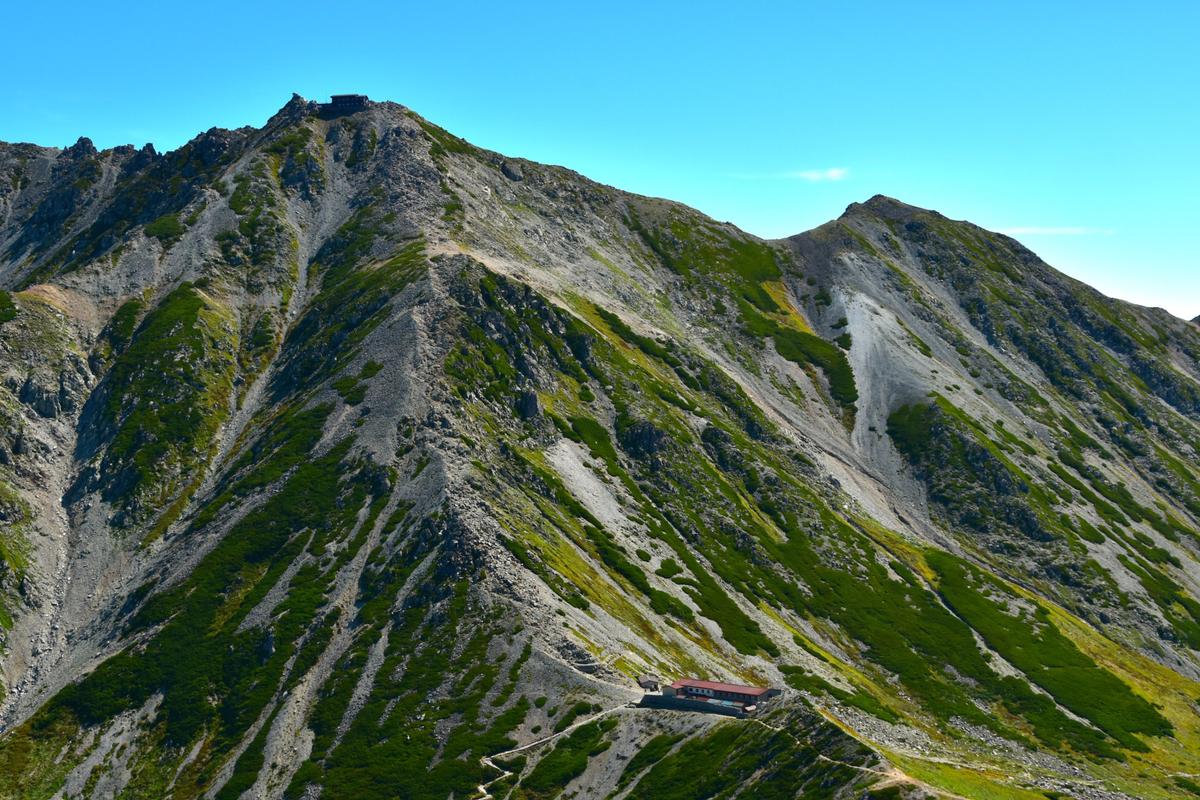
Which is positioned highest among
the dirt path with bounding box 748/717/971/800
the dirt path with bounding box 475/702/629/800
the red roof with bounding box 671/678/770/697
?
the dirt path with bounding box 748/717/971/800

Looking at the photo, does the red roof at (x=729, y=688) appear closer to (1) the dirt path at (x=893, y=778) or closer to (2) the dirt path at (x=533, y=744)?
(2) the dirt path at (x=533, y=744)

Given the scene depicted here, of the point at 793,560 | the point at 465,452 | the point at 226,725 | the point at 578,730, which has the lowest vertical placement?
the point at 226,725

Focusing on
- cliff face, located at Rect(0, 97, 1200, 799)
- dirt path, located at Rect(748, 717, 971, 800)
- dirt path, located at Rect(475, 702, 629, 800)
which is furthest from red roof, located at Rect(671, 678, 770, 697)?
dirt path, located at Rect(748, 717, 971, 800)

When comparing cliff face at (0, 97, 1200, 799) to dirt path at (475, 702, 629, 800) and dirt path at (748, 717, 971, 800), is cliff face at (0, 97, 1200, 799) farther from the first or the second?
dirt path at (475, 702, 629, 800)

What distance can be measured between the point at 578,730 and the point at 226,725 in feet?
152

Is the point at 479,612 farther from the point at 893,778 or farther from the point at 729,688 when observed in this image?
the point at 893,778

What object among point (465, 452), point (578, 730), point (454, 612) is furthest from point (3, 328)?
point (578, 730)

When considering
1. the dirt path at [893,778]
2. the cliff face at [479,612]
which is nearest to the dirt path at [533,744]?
the cliff face at [479,612]

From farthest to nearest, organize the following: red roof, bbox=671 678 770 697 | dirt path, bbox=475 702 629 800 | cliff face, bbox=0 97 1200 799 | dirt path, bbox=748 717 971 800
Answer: cliff face, bbox=0 97 1200 799 < red roof, bbox=671 678 770 697 < dirt path, bbox=475 702 629 800 < dirt path, bbox=748 717 971 800

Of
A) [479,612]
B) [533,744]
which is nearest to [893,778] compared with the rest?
[533,744]

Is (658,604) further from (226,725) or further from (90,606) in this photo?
(90,606)

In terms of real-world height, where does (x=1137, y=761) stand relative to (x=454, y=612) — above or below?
below

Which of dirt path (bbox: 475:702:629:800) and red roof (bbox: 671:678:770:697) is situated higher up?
red roof (bbox: 671:678:770:697)

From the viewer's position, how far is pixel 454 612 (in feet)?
427
